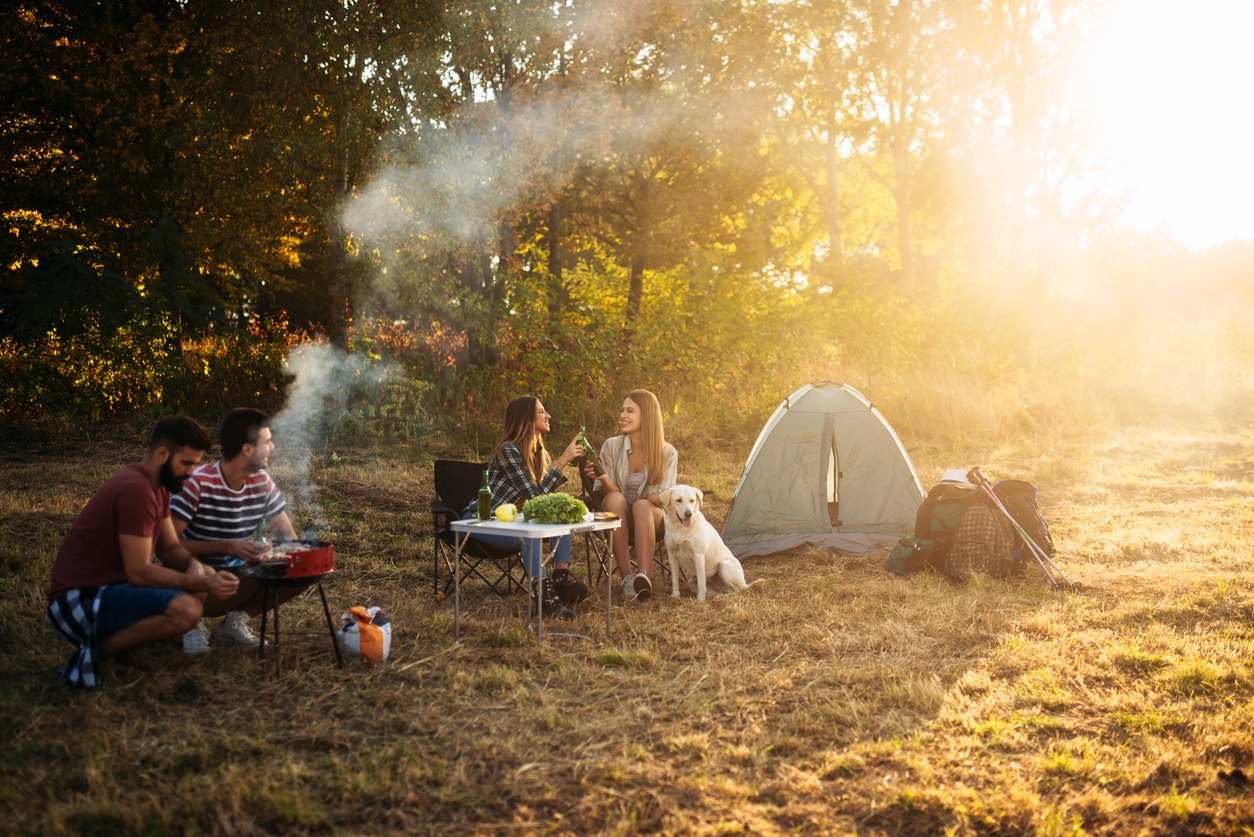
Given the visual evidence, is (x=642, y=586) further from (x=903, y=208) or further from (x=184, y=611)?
(x=903, y=208)

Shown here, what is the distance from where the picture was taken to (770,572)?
6422 millimetres

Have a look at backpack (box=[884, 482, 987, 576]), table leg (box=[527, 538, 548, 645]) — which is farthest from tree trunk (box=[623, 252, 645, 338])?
table leg (box=[527, 538, 548, 645])

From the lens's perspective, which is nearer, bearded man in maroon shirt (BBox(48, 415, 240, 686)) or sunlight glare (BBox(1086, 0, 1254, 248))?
bearded man in maroon shirt (BBox(48, 415, 240, 686))

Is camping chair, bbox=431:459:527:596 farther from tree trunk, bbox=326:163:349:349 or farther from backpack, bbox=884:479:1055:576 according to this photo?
tree trunk, bbox=326:163:349:349

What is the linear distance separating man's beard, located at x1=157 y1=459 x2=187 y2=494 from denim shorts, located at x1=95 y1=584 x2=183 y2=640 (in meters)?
0.40

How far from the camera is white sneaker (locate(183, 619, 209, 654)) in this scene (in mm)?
4254

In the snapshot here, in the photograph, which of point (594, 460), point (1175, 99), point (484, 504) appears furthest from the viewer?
point (1175, 99)

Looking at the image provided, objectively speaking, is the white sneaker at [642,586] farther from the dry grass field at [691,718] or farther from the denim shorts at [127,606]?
the denim shorts at [127,606]

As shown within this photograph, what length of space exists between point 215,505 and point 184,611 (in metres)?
0.64

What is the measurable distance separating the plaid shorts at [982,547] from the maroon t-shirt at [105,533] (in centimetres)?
462

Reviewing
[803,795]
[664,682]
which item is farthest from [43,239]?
[803,795]

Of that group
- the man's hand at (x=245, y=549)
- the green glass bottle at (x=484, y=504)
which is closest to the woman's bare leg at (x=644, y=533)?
the green glass bottle at (x=484, y=504)

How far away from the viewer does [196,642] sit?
168 inches

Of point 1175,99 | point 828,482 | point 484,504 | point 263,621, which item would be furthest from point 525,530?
point 1175,99
